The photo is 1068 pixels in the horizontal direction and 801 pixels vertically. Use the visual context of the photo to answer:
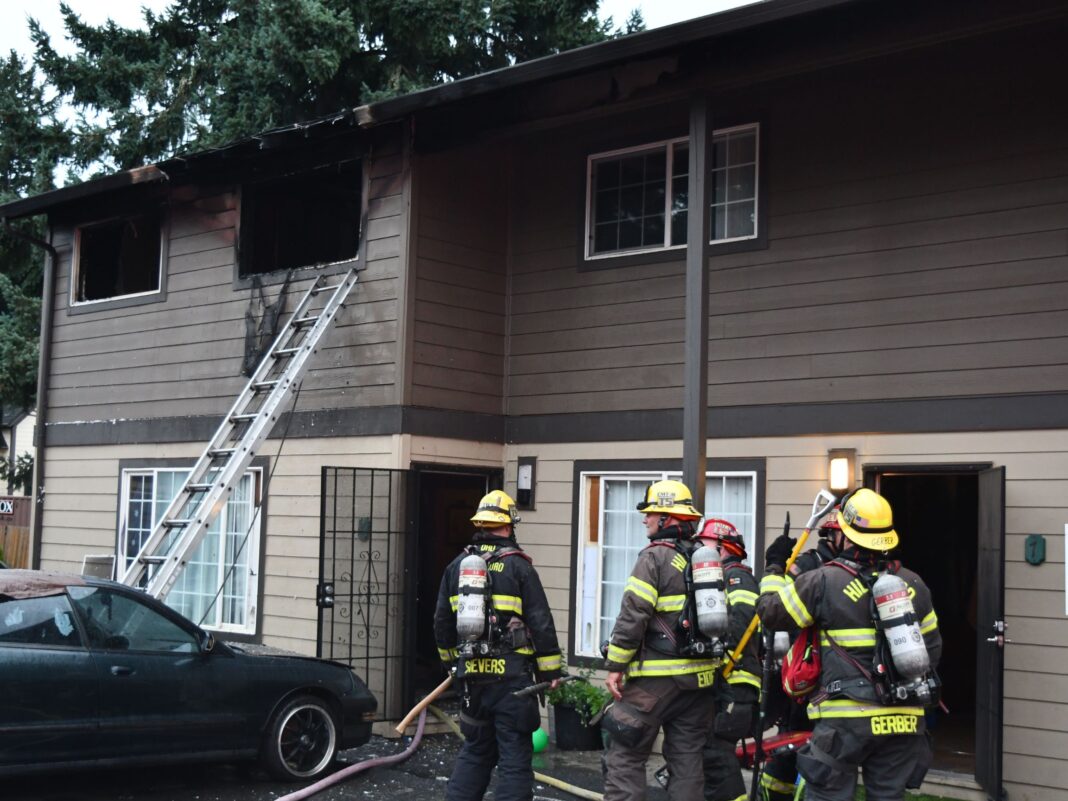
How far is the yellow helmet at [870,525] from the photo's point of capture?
234 inches

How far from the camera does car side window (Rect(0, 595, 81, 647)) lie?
739 cm

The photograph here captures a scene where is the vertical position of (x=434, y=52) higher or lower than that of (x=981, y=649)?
higher

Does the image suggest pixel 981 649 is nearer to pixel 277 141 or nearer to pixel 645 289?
pixel 645 289

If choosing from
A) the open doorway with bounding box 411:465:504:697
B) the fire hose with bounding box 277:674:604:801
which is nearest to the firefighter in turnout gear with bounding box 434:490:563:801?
the fire hose with bounding box 277:674:604:801

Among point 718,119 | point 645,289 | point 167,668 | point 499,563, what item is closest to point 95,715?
point 167,668

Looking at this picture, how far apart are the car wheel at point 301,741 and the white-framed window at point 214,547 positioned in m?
2.91

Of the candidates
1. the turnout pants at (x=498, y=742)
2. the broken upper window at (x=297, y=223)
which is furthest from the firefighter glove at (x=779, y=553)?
the broken upper window at (x=297, y=223)

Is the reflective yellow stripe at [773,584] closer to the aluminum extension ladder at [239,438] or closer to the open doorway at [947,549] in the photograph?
the aluminum extension ladder at [239,438]

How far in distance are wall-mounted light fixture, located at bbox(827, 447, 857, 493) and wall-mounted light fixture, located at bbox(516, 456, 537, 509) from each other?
109 inches

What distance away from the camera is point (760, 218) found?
976cm

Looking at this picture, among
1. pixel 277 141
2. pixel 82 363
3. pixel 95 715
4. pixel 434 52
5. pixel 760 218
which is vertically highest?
pixel 434 52

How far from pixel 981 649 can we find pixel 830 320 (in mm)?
2607

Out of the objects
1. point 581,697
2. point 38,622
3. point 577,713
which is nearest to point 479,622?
point 38,622

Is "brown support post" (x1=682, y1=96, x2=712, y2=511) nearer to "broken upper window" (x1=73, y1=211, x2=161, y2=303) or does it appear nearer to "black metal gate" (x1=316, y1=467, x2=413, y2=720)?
"black metal gate" (x1=316, y1=467, x2=413, y2=720)
